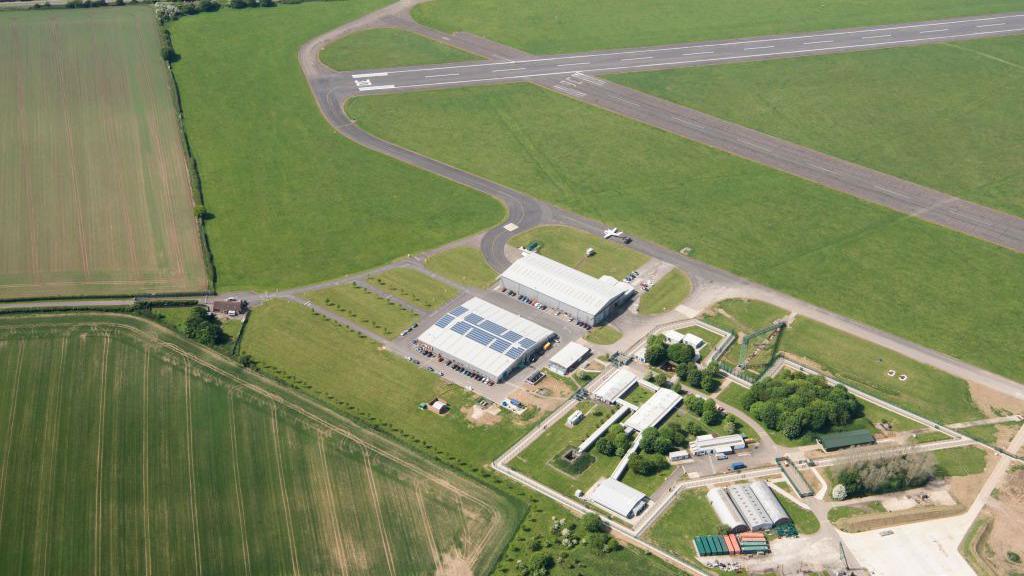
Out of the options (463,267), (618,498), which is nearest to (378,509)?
(618,498)

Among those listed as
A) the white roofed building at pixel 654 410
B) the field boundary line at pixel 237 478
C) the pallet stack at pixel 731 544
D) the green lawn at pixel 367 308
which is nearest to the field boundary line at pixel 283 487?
the field boundary line at pixel 237 478

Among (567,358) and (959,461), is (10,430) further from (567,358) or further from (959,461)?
(959,461)

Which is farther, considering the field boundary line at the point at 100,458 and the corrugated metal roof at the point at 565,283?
the corrugated metal roof at the point at 565,283

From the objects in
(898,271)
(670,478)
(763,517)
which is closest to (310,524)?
(670,478)

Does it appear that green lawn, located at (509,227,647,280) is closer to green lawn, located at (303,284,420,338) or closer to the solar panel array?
the solar panel array

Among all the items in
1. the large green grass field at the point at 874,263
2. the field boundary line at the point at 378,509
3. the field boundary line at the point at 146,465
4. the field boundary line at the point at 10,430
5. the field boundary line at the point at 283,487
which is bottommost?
the field boundary line at the point at 10,430

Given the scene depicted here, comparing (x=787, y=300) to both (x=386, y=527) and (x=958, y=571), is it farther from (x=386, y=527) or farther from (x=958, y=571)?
(x=386, y=527)

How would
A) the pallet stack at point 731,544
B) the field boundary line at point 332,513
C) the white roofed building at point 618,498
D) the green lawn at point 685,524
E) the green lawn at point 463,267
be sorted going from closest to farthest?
1. the field boundary line at point 332,513
2. the pallet stack at point 731,544
3. the green lawn at point 685,524
4. the white roofed building at point 618,498
5. the green lawn at point 463,267

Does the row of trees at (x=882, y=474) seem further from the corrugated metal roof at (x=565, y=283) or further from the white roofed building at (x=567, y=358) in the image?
the corrugated metal roof at (x=565, y=283)

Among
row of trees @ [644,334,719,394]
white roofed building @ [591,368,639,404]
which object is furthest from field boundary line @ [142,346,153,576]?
row of trees @ [644,334,719,394]
